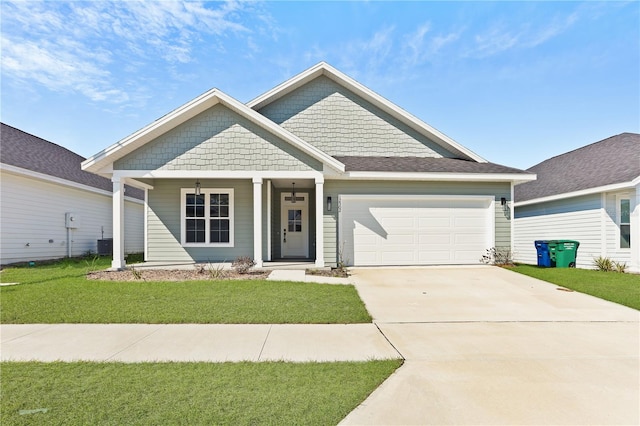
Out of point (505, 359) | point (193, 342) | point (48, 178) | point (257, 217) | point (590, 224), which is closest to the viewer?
point (505, 359)

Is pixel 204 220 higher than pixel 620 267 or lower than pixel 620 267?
higher

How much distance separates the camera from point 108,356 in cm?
421

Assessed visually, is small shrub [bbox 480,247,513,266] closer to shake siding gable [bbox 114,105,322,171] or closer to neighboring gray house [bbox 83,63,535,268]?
neighboring gray house [bbox 83,63,535,268]

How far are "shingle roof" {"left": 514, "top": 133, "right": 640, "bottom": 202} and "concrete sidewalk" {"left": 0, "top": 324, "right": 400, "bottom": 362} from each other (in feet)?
40.2

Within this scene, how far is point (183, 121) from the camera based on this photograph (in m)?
10.7

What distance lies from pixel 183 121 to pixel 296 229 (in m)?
6.00

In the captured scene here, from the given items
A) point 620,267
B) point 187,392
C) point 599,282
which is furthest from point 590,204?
point 187,392

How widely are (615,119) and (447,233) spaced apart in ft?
40.3

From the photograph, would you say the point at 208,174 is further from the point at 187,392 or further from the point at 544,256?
the point at 544,256

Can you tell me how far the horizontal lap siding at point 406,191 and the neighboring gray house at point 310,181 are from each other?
4 cm

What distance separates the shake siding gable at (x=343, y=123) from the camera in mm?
13977

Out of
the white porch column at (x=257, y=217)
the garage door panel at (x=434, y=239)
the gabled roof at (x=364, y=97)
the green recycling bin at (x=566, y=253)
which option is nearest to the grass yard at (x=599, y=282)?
the green recycling bin at (x=566, y=253)

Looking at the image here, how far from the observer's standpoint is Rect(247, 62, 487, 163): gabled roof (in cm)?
1351

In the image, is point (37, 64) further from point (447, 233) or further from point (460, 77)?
point (460, 77)
